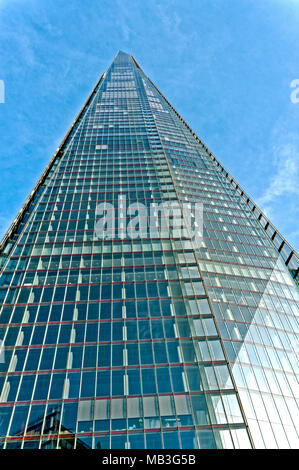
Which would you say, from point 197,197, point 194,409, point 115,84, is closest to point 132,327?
point 194,409

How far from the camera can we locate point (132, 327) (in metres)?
32.7

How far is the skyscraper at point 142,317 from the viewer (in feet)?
84.9

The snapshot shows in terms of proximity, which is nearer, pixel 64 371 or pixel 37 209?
pixel 64 371

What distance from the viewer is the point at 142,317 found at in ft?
111

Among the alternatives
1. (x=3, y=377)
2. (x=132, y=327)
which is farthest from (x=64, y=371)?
(x=132, y=327)

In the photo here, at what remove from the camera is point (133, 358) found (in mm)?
29922

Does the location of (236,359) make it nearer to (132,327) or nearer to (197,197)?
(132,327)

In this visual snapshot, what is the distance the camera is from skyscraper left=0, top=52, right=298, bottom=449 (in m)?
25.9

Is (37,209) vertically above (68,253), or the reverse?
(37,209)
